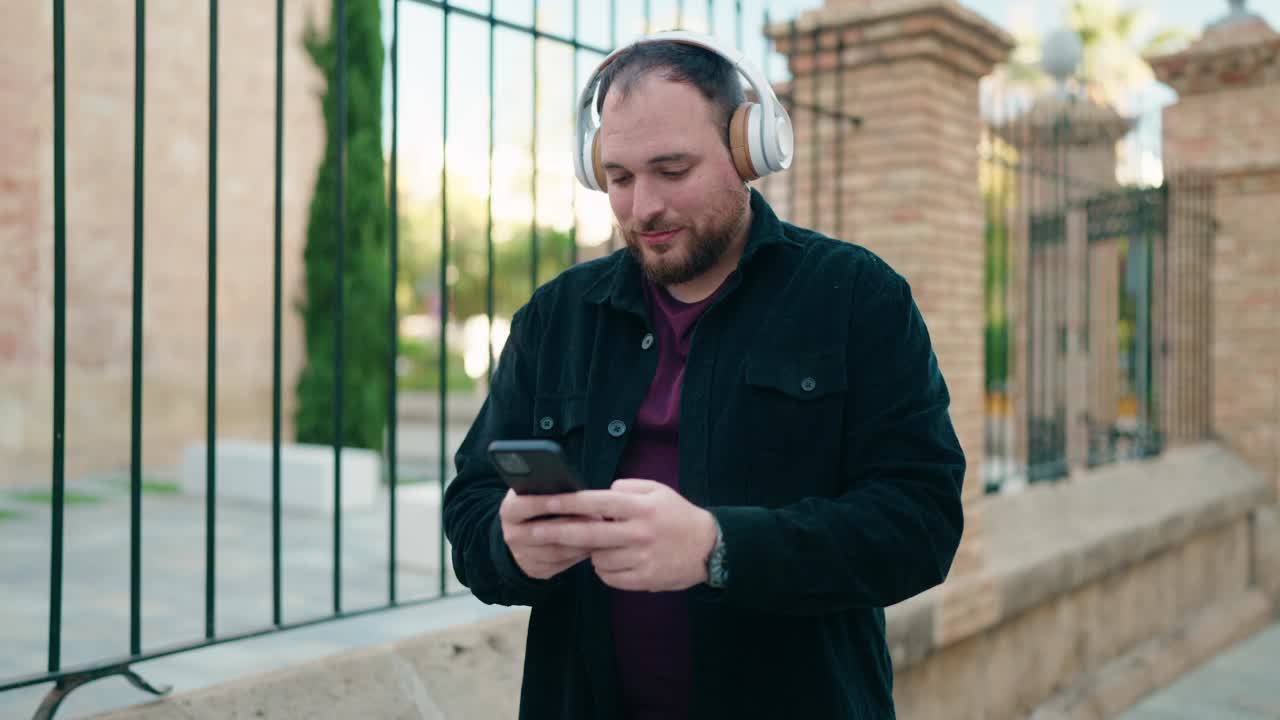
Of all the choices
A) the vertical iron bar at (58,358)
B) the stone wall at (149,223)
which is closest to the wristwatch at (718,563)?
the vertical iron bar at (58,358)

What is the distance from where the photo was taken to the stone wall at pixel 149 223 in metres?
11.2

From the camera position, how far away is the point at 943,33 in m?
5.46

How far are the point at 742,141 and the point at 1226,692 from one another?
24.7ft

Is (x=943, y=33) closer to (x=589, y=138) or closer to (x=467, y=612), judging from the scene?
(x=467, y=612)

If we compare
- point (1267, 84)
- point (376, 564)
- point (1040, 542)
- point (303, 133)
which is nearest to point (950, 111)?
point (1040, 542)

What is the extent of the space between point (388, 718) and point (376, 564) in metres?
3.57

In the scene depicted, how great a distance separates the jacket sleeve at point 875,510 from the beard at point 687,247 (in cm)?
23

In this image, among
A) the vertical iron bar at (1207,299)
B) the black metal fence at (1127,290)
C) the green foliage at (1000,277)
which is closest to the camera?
the green foliage at (1000,277)

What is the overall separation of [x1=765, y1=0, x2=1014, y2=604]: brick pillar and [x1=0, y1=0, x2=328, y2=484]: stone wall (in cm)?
816

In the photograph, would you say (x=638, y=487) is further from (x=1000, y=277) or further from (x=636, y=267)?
(x=1000, y=277)

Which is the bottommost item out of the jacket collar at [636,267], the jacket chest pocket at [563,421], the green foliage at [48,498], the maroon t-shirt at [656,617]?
the green foliage at [48,498]

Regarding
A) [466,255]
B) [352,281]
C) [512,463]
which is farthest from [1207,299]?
[466,255]

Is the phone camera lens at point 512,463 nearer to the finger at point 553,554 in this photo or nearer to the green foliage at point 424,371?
the finger at point 553,554

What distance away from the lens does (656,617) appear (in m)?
1.74
